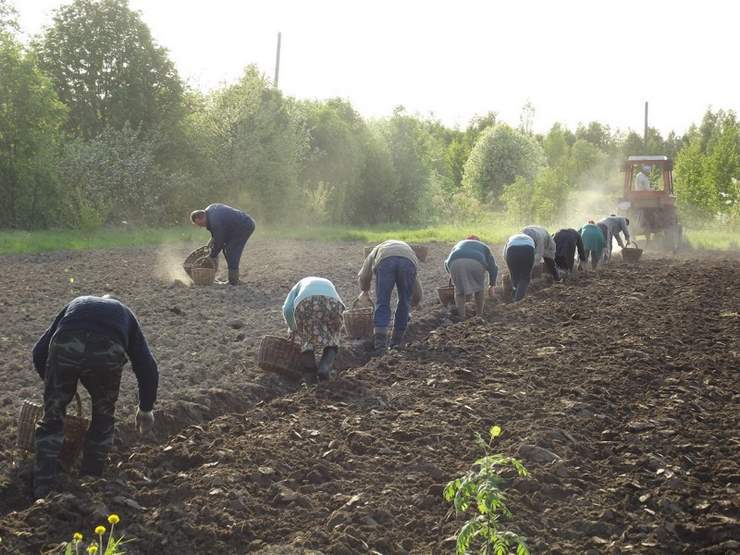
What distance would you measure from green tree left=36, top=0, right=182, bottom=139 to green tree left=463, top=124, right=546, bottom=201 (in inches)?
1272

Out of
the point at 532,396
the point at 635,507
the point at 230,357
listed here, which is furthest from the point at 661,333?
the point at 635,507

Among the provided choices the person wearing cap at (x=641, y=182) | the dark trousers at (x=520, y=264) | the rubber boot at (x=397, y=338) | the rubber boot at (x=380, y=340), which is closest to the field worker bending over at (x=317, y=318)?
the rubber boot at (x=380, y=340)

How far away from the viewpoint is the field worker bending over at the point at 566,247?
587 inches

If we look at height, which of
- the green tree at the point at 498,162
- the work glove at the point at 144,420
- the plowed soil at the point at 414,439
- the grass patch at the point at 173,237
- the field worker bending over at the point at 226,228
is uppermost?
the green tree at the point at 498,162

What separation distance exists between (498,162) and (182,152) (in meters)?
32.2

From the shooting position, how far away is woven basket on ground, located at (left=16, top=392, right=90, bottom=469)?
5.84 meters

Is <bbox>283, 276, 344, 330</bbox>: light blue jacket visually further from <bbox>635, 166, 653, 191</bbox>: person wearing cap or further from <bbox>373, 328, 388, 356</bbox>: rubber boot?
<bbox>635, 166, 653, 191</bbox>: person wearing cap

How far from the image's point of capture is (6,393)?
7.46 m

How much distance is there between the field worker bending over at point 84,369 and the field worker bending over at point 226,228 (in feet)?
24.7

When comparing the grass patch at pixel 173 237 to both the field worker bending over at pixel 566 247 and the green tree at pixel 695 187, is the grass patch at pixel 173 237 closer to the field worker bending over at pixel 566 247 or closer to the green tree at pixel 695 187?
the green tree at pixel 695 187

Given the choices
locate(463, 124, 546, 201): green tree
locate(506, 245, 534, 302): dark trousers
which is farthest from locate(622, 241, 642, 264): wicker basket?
locate(463, 124, 546, 201): green tree

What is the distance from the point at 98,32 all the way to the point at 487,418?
31135 millimetres

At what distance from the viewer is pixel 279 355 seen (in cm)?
828

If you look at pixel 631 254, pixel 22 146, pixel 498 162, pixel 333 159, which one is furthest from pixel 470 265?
pixel 498 162
